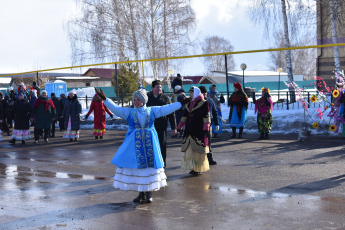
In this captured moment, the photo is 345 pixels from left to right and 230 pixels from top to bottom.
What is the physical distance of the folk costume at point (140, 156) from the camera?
7.21 metres

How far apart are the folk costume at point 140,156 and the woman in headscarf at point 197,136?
2.06 metres

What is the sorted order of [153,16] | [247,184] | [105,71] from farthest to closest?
[105,71] → [153,16] → [247,184]

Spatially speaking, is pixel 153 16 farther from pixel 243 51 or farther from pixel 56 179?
pixel 56 179

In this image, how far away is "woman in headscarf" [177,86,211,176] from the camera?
945cm

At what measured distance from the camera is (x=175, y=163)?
436 inches

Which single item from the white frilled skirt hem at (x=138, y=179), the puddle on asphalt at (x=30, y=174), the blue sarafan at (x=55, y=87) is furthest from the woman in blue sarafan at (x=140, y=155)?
the blue sarafan at (x=55, y=87)

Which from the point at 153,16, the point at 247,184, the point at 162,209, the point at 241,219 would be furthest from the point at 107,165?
the point at 153,16

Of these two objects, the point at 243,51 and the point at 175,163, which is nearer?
the point at 175,163

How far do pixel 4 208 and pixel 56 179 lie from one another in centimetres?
238

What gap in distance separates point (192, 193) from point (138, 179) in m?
1.06

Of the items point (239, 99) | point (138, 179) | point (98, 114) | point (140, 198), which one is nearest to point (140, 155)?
point (138, 179)

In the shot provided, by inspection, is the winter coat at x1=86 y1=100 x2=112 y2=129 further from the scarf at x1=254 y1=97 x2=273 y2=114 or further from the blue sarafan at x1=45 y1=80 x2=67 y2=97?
the blue sarafan at x1=45 y1=80 x2=67 y2=97

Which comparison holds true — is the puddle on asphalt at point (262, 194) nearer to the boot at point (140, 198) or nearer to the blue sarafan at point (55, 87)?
the boot at point (140, 198)

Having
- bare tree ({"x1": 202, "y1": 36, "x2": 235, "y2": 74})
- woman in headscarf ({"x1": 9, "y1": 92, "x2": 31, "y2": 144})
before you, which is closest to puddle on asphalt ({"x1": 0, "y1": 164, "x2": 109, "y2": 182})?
woman in headscarf ({"x1": 9, "y1": 92, "x2": 31, "y2": 144})
